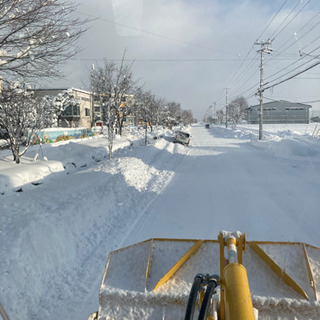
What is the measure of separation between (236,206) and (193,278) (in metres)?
6.14

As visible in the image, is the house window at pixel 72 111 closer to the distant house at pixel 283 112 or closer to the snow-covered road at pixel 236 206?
the snow-covered road at pixel 236 206

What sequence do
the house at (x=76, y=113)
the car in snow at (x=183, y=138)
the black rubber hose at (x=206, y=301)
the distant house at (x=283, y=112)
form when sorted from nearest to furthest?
the black rubber hose at (x=206, y=301)
the car in snow at (x=183, y=138)
the house at (x=76, y=113)
the distant house at (x=283, y=112)

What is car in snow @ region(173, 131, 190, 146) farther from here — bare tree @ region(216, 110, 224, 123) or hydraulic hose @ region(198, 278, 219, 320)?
bare tree @ region(216, 110, 224, 123)

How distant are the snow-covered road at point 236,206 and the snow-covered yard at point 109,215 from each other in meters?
0.02

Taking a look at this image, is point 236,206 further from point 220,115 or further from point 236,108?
point 220,115

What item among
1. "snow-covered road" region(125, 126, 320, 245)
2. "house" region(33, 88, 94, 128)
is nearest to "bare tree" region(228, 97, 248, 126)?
"house" region(33, 88, 94, 128)

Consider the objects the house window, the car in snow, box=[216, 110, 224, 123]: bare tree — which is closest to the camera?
the car in snow

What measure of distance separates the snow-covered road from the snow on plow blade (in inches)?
133

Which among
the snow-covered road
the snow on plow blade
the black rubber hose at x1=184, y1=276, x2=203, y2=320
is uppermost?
the black rubber hose at x1=184, y1=276, x2=203, y2=320

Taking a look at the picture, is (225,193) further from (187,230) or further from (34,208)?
(34,208)

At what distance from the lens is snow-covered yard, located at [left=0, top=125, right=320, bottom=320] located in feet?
13.3

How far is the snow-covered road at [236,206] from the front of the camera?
6.22 m

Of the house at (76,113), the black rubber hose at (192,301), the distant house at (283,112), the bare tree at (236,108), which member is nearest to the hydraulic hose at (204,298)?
the black rubber hose at (192,301)

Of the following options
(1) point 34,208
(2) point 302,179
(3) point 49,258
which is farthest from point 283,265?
(2) point 302,179
